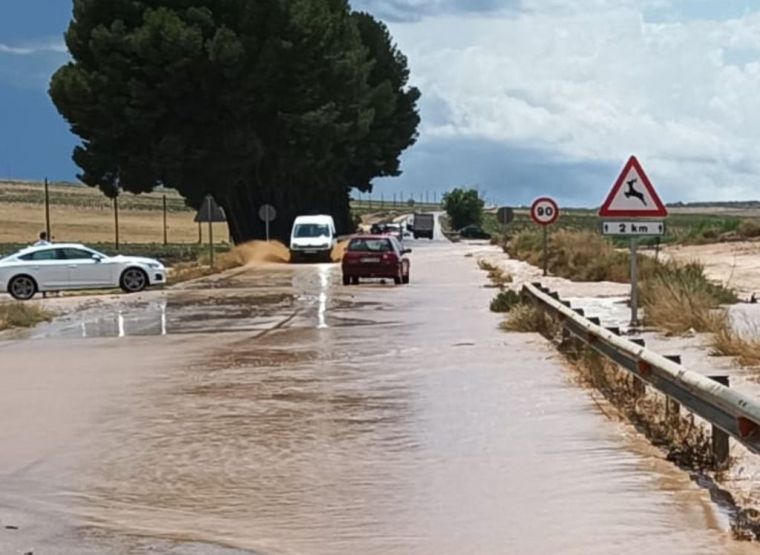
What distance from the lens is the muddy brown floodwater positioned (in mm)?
8047

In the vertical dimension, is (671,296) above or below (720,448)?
above

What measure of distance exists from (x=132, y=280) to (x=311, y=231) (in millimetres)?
22415

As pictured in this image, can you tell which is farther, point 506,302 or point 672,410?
point 506,302

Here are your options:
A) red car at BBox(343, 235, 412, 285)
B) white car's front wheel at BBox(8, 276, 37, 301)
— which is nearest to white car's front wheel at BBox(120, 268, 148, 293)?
white car's front wheel at BBox(8, 276, 37, 301)

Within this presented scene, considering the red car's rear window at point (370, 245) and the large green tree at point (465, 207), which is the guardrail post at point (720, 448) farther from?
the large green tree at point (465, 207)

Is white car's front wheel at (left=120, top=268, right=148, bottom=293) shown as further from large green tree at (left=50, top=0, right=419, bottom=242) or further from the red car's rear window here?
large green tree at (left=50, top=0, right=419, bottom=242)

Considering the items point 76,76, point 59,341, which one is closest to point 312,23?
point 76,76

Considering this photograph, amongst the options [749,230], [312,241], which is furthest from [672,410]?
[749,230]

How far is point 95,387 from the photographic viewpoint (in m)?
15.6

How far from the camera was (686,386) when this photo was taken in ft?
31.9

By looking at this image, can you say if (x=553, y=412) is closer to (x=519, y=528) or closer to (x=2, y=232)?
(x=519, y=528)

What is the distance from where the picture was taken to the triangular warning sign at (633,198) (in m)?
18.8

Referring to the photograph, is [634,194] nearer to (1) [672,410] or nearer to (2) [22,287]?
(1) [672,410]

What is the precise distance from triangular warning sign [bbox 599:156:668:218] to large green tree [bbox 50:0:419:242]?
131ft
